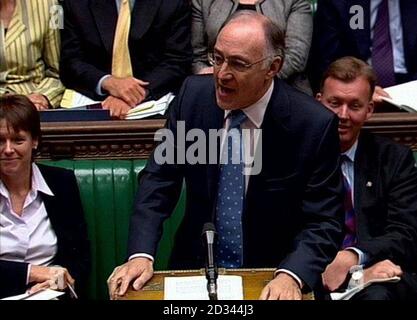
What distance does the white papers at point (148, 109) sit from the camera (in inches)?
121

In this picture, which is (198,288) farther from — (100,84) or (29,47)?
(29,47)

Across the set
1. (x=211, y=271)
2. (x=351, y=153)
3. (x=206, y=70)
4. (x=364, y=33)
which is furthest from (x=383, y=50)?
(x=211, y=271)

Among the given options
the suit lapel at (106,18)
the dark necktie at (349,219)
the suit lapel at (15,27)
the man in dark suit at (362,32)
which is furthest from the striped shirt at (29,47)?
the dark necktie at (349,219)

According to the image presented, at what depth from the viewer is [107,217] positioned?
9.46 ft

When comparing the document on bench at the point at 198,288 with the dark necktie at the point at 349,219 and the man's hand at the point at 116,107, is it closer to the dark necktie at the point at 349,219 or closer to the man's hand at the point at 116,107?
the dark necktie at the point at 349,219

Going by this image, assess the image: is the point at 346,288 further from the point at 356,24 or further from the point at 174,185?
the point at 356,24

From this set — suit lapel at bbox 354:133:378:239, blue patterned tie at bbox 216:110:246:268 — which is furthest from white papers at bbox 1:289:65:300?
suit lapel at bbox 354:133:378:239

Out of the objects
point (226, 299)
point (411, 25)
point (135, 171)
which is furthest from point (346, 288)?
point (411, 25)

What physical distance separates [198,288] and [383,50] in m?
1.54

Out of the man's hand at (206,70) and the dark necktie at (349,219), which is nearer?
the dark necktie at (349,219)

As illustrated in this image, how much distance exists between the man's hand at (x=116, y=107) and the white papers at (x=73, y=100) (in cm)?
8

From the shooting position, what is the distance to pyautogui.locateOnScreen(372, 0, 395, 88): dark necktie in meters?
3.32
